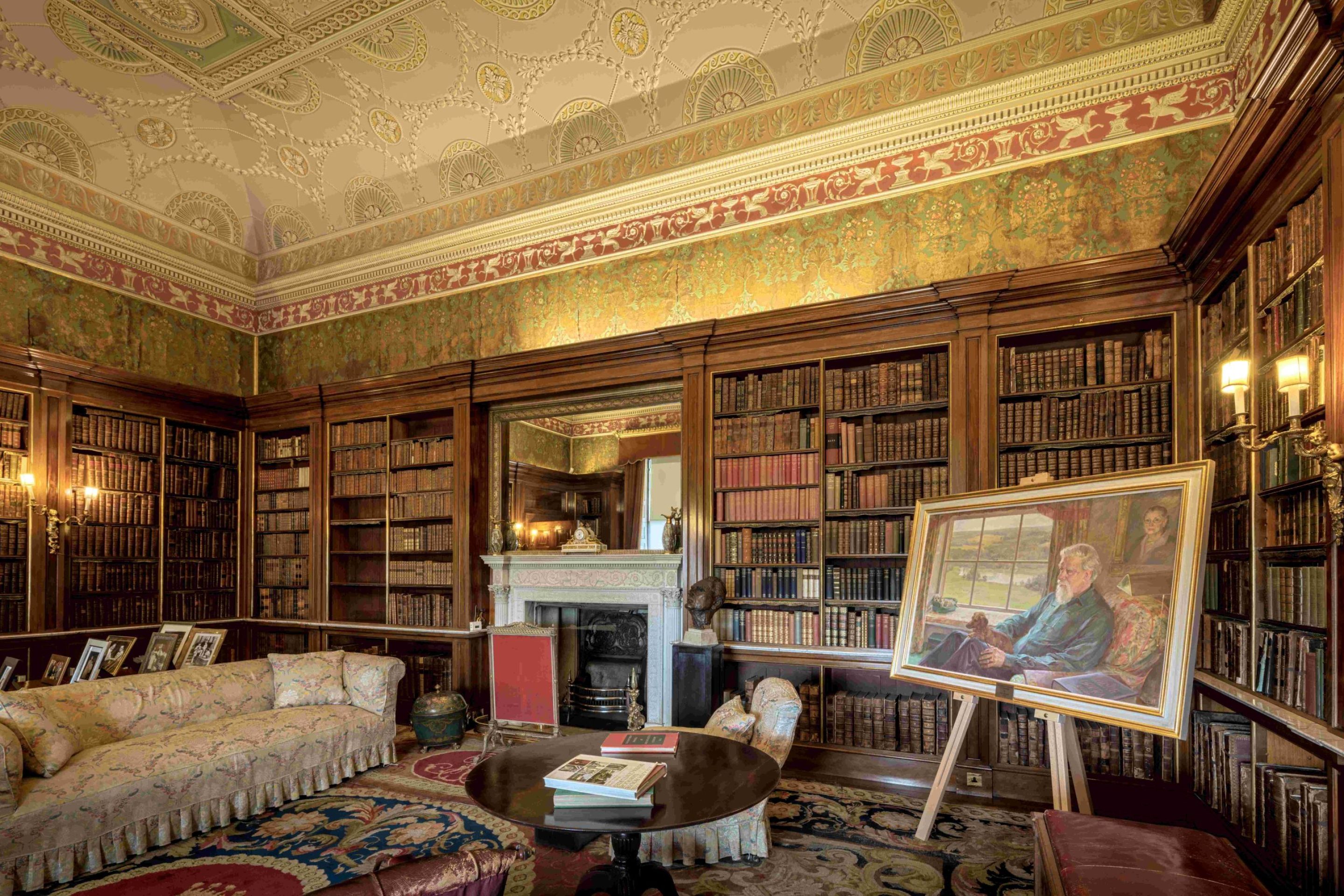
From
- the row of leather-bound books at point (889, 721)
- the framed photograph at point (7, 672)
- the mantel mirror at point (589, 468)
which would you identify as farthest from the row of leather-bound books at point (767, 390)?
the framed photograph at point (7, 672)

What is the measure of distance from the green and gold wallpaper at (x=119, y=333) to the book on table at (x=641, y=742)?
221 inches

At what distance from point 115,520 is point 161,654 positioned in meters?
1.91

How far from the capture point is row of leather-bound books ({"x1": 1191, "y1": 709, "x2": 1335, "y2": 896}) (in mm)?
2457

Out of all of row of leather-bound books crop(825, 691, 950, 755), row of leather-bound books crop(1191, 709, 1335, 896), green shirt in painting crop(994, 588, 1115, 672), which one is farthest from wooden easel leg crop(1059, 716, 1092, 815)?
row of leather-bound books crop(825, 691, 950, 755)

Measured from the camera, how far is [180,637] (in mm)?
5008

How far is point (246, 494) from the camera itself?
715 centimetres

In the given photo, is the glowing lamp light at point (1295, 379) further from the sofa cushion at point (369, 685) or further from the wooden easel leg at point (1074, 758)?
the sofa cushion at point (369, 685)

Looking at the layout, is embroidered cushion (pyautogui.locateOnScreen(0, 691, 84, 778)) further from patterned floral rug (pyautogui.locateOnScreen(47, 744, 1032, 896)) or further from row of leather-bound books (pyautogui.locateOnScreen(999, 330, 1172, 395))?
row of leather-bound books (pyautogui.locateOnScreen(999, 330, 1172, 395))

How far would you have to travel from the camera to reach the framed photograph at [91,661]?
4590 mm

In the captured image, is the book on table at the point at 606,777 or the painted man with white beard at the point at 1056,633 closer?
the book on table at the point at 606,777

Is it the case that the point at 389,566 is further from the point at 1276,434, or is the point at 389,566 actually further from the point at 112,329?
the point at 1276,434

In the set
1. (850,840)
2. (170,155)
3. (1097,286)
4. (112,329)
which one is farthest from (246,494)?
(1097,286)

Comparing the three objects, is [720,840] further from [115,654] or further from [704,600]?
[115,654]

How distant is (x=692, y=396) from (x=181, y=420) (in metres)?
4.76
